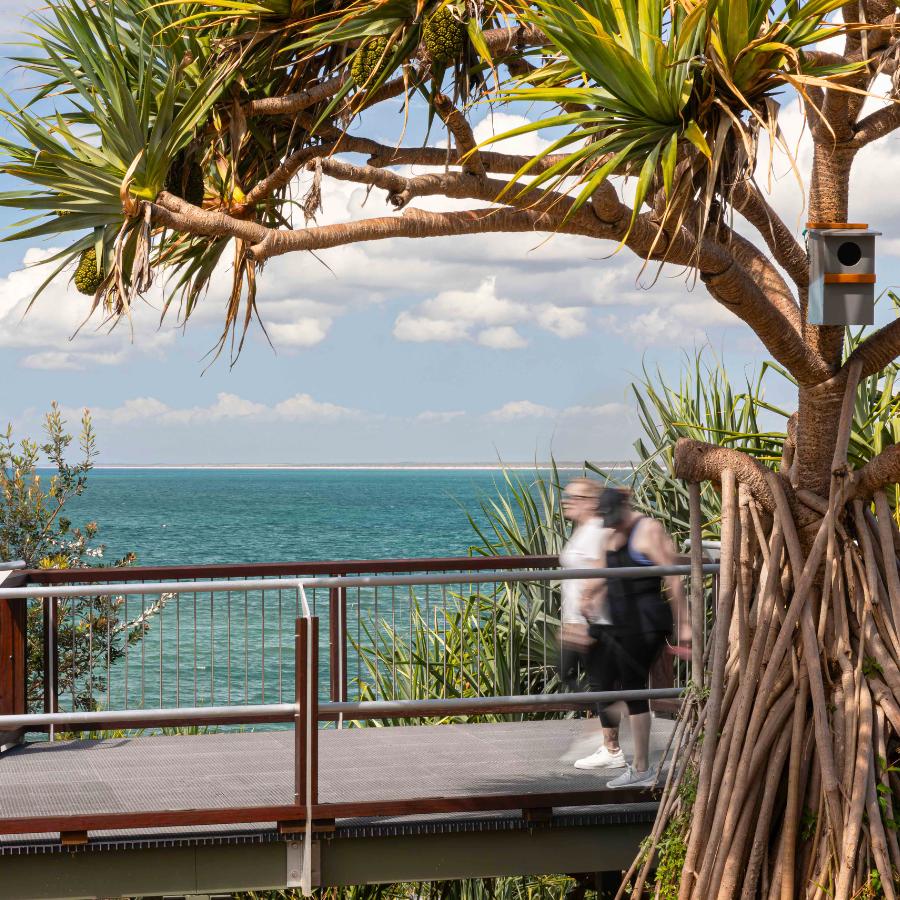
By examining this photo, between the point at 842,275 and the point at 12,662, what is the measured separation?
16.8 feet

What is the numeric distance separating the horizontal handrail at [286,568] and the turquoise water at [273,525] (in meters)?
33.0

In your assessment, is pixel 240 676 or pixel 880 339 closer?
pixel 880 339

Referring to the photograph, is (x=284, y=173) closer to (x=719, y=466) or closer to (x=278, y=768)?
(x=719, y=466)

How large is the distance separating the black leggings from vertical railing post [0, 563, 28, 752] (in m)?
3.41

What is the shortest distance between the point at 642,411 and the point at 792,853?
539cm

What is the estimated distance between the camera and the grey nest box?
4.93m

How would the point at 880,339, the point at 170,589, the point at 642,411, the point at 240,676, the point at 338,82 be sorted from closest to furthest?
1. the point at 880,339
2. the point at 338,82
3. the point at 170,589
4. the point at 642,411
5. the point at 240,676

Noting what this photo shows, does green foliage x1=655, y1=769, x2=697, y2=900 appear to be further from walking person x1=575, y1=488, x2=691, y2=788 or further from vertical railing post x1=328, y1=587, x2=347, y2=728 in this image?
vertical railing post x1=328, y1=587, x2=347, y2=728

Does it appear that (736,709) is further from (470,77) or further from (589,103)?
(470,77)

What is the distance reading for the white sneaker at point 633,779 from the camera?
20.0 feet

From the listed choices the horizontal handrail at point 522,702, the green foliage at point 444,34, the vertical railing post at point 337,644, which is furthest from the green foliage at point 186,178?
the vertical railing post at point 337,644

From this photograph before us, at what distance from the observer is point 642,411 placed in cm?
983

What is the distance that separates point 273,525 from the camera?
7688cm

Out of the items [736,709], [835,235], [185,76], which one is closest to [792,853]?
[736,709]
